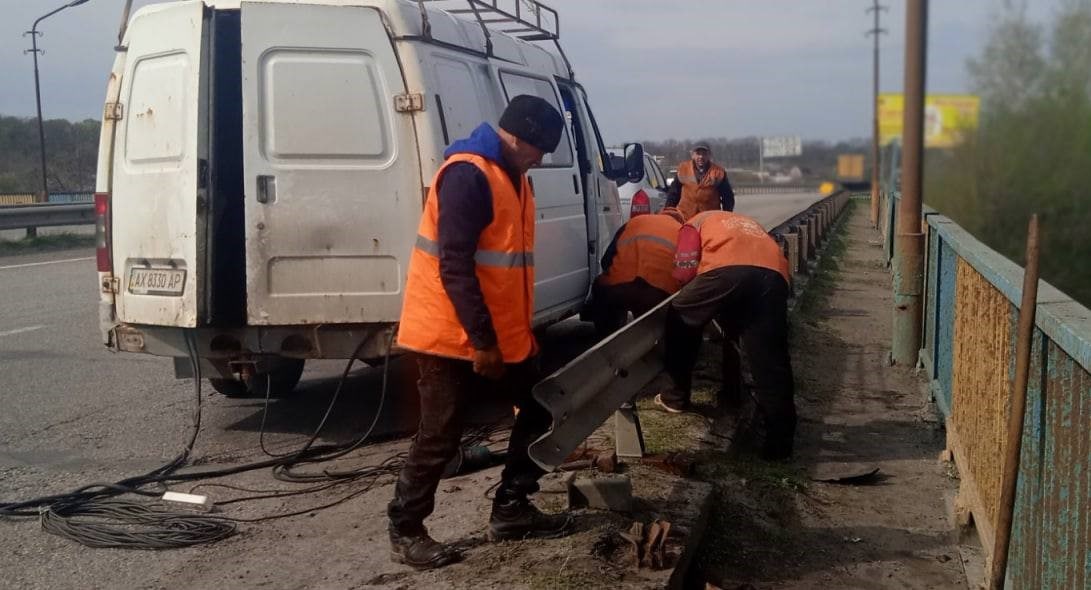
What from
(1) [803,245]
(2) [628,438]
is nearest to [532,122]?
(2) [628,438]

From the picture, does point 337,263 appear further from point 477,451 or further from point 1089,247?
point 1089,247

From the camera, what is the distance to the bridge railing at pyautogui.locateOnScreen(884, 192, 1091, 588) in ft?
9.05

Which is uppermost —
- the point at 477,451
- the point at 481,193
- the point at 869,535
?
the point at 481,193

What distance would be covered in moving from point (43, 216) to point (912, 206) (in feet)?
54.5

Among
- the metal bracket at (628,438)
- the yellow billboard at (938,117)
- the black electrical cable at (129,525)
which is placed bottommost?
the black electrical cable at (129,525)

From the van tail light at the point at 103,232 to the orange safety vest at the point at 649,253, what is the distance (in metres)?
2.92

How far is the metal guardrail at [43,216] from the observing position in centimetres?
1822

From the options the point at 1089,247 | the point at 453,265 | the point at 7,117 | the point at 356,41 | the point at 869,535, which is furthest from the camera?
A: the point at 7,117

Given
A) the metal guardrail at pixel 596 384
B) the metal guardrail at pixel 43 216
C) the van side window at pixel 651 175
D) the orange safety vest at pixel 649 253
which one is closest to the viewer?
the metal guardrail at pixel 596 384

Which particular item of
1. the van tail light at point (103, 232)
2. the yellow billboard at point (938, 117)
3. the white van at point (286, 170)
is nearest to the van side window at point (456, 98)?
the white van at point (286, 170)

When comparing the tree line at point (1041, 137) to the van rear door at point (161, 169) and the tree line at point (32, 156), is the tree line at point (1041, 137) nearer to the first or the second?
the van rear door at point (161, 169)

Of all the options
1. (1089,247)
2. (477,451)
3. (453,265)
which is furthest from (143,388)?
(1089,247)

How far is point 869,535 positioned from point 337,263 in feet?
9.99

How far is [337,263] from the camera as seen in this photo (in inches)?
218
